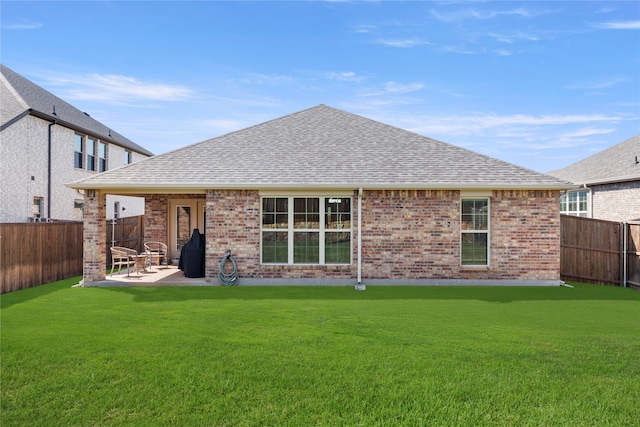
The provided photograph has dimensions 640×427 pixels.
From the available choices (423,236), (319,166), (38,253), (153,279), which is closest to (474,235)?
(423,236)

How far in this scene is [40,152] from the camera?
18734 millimetres

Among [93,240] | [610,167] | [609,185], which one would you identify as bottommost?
[93,240]

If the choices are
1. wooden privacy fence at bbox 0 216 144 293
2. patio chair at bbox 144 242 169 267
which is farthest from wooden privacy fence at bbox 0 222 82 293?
patio chair at bbox 144 242 169 267

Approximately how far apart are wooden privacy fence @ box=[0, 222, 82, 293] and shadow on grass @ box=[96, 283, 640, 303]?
2.43 metres

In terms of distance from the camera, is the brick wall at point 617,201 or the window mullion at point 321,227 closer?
the window mullion at point 321,227

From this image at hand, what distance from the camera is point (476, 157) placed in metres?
13.8

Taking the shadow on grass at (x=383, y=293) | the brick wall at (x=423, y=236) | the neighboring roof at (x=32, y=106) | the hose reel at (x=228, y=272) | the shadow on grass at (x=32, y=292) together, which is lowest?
the shadow on grass at (x=32, y=292)

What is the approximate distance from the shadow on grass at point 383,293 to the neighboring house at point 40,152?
6410mm

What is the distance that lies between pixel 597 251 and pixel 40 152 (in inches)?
847

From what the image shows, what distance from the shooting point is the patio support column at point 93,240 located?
1220 cm

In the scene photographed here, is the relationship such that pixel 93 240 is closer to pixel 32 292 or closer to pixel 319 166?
pixel 32 292

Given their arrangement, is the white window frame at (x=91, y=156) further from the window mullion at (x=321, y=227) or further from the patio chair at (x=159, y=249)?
the window mullion at (x=321, y=227)

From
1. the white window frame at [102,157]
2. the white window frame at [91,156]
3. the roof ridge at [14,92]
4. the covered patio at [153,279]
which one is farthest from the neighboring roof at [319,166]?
the white window frame at [102,157]

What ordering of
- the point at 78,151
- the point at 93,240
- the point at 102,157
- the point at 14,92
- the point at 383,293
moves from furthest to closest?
1. the point at 102,157
2. the point at 78,151
3. the point at 14,92
4. the point at 93,240
5. the point at 383,293
